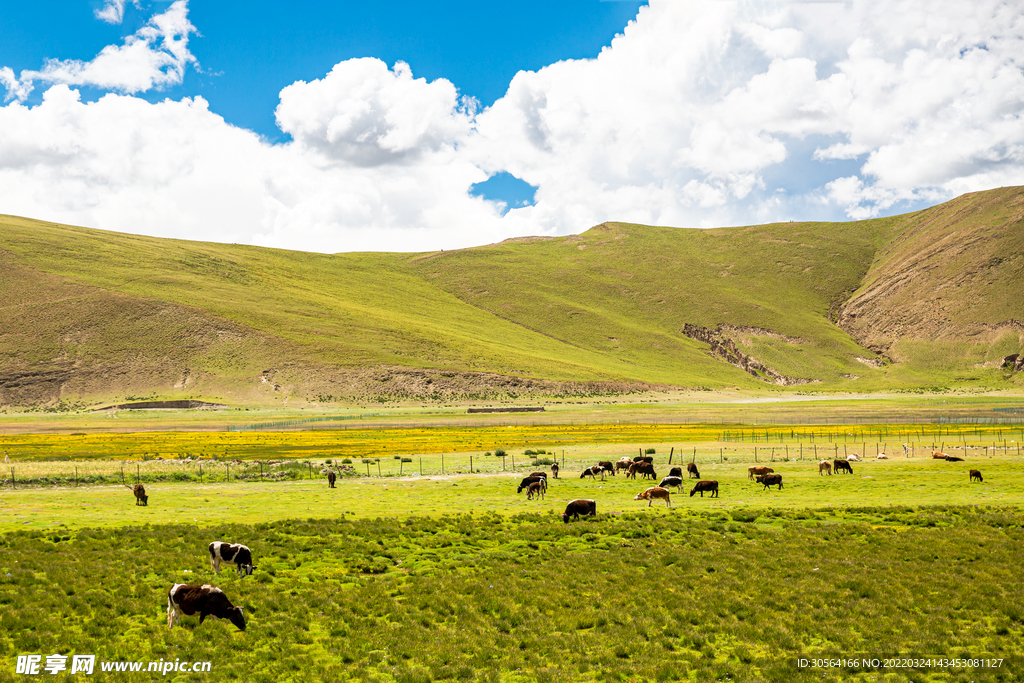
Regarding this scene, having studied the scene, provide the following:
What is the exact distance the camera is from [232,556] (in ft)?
61.7

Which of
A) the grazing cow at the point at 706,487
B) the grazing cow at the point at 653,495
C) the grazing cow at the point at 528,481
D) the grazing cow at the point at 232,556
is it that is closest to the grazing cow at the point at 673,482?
the grazing cow at the point at 706,487

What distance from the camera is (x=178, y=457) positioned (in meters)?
55.7

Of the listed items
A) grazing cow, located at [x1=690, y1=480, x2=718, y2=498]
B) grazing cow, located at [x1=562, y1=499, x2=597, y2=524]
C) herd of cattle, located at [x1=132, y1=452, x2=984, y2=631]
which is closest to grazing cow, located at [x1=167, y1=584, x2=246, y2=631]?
herd of cattle, located at [x1=132, y1=452, x2=984, y2=631]

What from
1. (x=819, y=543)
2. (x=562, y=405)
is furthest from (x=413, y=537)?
(x=562, y=405)

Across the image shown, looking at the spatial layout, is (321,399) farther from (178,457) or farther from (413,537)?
(413,537)

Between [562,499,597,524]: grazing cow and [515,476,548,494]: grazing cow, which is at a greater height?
[562,499,597,524]: grazing cow

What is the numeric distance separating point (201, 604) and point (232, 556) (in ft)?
12.8

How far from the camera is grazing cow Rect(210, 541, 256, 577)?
18688mm

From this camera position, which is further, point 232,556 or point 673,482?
point 673,482

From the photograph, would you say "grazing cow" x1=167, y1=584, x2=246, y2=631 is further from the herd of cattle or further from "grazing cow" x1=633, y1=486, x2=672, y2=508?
"grazing cow" x1=633, y1=486, x2=672, y2=508

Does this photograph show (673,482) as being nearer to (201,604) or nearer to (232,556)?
(232,556)

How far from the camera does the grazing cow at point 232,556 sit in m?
18.7

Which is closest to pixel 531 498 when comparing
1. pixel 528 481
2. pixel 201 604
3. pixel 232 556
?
pixel 528 481

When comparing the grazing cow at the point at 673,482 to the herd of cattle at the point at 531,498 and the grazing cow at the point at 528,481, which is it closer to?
the herd of cattle at the point at 531,498
